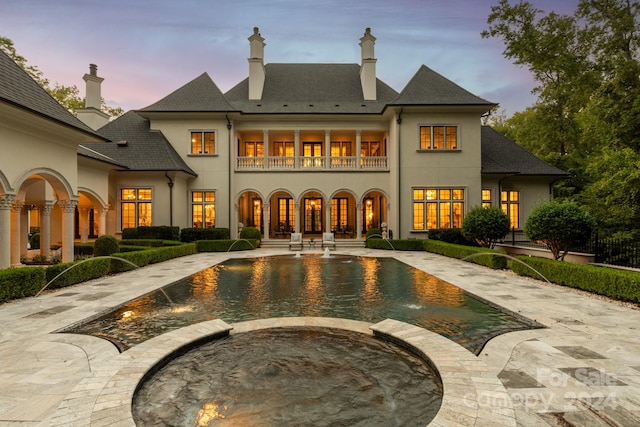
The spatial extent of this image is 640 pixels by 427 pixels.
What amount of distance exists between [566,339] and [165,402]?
598 cm

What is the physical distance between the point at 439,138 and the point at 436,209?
4.73m

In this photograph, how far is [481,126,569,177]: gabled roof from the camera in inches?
805

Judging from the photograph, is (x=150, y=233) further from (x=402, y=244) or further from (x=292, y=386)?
(x=292, y=386)

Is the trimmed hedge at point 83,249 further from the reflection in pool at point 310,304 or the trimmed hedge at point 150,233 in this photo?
the reflection in pool at point 310,304

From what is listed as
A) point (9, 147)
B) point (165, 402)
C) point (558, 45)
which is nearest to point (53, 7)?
point (9, 147)

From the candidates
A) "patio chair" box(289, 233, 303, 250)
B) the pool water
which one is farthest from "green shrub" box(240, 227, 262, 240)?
the pool water

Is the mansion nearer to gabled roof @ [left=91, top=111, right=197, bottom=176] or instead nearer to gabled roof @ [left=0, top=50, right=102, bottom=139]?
gabled roof @ [left=91, top=111, right=197, bottom=176]

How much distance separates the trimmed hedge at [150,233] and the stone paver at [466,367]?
11.2m

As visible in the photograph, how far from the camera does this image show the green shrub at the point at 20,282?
7421 mm

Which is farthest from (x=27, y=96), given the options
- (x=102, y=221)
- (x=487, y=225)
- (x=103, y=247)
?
(x=487, y=225)

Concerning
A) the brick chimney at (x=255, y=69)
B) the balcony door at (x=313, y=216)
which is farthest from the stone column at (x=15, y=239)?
the balcony door at (x=313, y=216)

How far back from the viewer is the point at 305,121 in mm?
22125

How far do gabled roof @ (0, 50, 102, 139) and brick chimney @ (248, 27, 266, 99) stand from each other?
14.6 meters

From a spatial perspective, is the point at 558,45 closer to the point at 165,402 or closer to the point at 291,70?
the point at 291,70
